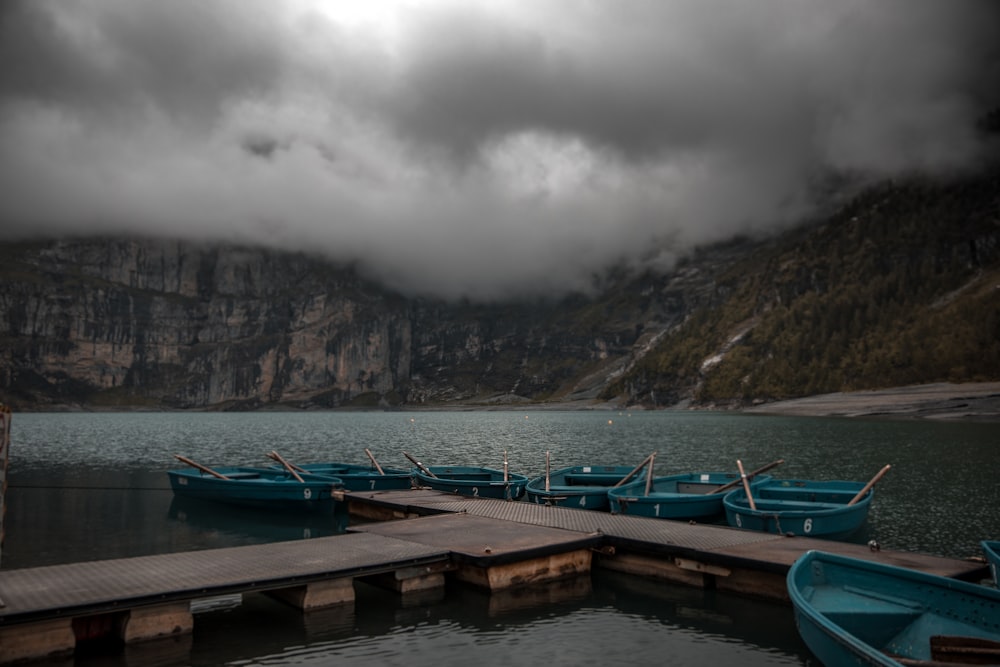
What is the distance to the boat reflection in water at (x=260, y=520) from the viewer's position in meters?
34.4

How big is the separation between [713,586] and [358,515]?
22208 mm

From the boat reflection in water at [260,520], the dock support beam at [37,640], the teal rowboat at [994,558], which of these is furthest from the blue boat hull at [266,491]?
the teal rowboat at [994,558]

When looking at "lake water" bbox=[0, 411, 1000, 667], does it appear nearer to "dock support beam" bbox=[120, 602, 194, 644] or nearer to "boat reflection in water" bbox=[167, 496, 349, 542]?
"boat reflection in water" bbox=[167, 496, 349, 542]

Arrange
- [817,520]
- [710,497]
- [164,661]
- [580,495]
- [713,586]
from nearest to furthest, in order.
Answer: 1. [164,661]
2. [713,586]
3. [817,520]
4. [710,497]
5. [580,495]

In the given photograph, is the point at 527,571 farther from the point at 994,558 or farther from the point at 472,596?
the point at 994,558

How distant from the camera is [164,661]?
596 inches

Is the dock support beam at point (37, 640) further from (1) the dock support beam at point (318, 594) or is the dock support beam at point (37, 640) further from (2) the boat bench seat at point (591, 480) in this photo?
(2) the boat bench seat at point (591, 480)

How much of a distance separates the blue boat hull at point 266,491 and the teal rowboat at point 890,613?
97.2ft

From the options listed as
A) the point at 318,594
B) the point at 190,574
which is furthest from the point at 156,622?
the point at 318,594

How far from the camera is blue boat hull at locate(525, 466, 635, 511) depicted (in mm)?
35219

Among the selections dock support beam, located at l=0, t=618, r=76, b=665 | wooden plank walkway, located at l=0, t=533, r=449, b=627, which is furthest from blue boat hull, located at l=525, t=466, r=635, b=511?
dock support beam, located at l=0, t=618, r=76, b=665

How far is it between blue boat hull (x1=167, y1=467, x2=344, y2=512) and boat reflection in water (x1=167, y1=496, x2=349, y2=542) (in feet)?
1.48

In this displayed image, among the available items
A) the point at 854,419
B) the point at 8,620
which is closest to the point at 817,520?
the point at 8,620

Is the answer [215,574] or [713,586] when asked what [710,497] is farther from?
[215,574]
